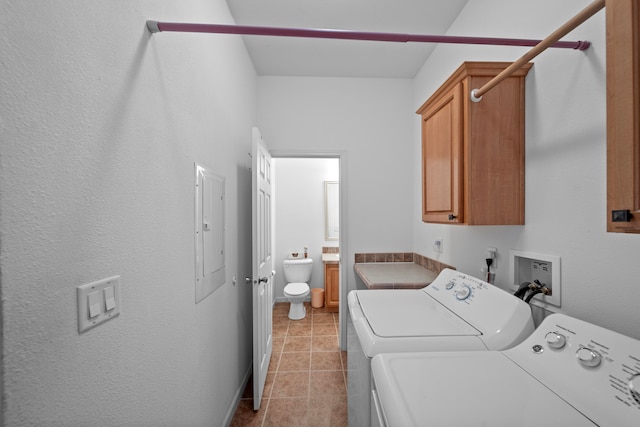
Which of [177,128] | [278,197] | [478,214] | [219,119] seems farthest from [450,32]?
[278,197]

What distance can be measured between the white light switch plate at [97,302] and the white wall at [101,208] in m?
0.02

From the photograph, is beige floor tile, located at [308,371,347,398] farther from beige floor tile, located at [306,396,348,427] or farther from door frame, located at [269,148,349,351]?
door frame, located at [269,148,349,351]

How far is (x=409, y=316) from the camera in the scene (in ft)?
3.86

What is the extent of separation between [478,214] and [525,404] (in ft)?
2.53

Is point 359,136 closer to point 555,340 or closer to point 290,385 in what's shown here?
point 555,340

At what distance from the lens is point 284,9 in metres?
1.72

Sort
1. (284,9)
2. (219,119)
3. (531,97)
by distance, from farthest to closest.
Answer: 1. (284,9)
2. (219,119)
3. (531,97)

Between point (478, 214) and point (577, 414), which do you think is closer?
point (577, 414)

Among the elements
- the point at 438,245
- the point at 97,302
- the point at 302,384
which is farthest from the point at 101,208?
the point at 438,245

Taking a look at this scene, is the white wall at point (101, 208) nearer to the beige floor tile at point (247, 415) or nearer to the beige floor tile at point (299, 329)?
the beige floor tile at point (247, 415)

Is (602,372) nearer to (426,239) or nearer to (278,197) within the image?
(426,239)

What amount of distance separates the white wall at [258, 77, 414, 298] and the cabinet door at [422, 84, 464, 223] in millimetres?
866

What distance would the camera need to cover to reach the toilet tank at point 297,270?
11.9 ft

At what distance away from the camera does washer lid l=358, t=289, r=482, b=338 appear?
102cm
